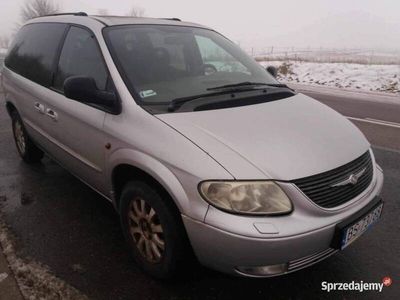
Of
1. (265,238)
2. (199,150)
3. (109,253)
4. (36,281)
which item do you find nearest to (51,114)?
(109,253)

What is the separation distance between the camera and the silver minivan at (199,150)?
6.63 feet

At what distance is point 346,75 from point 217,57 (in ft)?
45.4

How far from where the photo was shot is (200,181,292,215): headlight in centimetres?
200

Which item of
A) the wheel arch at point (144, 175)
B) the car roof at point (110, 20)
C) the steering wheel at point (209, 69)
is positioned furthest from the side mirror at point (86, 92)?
the steering wheel at point (209, 69)

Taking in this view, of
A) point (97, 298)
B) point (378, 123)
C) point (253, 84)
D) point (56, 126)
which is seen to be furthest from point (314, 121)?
point (378, 123)

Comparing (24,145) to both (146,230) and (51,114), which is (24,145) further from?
(146,230)

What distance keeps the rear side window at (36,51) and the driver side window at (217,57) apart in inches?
52.7

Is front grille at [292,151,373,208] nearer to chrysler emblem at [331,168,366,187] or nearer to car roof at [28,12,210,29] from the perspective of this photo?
chrysler emblem at [331,168,366,187]

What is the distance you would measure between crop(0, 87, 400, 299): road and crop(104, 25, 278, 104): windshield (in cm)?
124

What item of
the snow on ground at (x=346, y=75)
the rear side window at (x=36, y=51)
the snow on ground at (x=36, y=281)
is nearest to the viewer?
the snow on ground at (x=36, y=281)

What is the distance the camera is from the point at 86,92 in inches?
102

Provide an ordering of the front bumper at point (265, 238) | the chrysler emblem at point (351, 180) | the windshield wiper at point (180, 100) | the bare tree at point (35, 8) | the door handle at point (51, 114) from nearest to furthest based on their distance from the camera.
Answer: the front bumper at point (265, 238) < the chrysler emblem at point (351, 180) < the windshield wiper at point (180, 100) < the door handle at point (51, 114) < the bare tree at point (35, 8)

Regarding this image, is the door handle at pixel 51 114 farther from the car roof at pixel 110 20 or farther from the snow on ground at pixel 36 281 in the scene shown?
the snow on ground at pixel 36 281

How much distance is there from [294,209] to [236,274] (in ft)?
1.63
